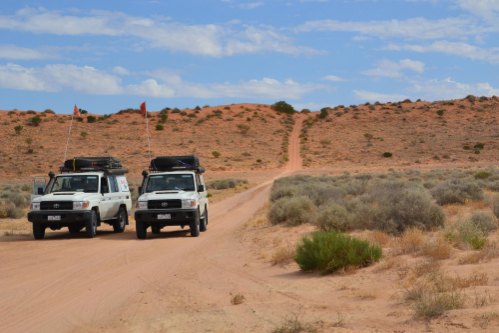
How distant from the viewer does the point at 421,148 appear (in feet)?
Result: 215

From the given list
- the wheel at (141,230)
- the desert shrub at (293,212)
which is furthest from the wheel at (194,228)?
the desert shrub at (293,212)

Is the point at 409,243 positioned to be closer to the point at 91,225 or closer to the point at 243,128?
the point at 91,225

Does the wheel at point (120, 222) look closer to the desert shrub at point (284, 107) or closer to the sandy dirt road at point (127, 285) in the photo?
the sandy dirt road at point (127, 285)

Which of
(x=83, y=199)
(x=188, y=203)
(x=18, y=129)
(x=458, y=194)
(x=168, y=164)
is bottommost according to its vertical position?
(x=458, y=194)

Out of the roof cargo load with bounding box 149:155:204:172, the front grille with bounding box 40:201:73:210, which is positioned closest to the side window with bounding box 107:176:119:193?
the roof cargo load with bounding box 149:155:204:172

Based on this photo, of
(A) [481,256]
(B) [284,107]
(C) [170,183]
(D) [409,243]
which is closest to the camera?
(A) [481,256]

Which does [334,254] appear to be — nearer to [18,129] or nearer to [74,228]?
→ [74,228]

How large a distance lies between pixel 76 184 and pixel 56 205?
152 centimetres

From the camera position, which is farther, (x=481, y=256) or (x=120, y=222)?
(x=120, y=222)

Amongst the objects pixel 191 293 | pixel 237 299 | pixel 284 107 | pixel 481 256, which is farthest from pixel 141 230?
pixel 284 107

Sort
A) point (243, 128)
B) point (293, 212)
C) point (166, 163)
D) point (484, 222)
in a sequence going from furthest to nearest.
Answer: point (243, 128)
point (166, 163)
point (293, 212)
point (484, 222)

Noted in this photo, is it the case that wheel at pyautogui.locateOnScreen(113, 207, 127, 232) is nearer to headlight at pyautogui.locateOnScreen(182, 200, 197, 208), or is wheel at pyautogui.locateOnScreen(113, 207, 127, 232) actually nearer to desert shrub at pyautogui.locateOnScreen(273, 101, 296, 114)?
headlight at pyautogui.locateOnScreen(182, 200, 197, 208)

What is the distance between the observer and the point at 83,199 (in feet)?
47.0

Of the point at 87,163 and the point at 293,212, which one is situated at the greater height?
the point at 87,163
